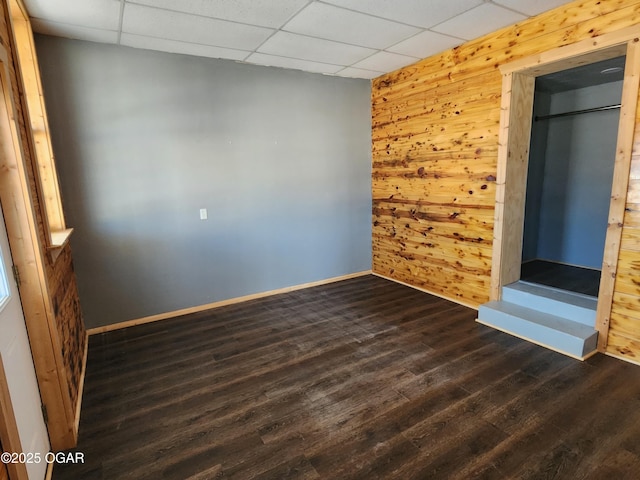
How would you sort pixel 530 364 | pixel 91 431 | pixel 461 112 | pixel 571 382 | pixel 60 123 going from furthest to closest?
pixel 461 112 < pixel 60 123 < pixel 530 364 < pixel 571 382 < pixel 91 431

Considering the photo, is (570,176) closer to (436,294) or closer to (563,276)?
(563,276)

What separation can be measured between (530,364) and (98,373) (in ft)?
11.4

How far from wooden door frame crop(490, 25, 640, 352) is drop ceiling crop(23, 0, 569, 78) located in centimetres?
44

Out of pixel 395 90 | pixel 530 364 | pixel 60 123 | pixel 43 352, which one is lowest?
pixel 530 364

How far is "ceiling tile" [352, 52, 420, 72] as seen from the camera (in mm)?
3674

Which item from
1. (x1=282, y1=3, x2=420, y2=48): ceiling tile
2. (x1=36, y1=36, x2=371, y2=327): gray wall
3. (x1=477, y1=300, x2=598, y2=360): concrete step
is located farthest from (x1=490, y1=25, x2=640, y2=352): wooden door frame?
(x1=36, y1=36, x2=371, y2=327): gray wall

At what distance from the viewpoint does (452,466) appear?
1.69 meters

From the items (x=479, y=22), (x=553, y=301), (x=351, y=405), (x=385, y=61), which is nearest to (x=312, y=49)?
(x=385, y=61)

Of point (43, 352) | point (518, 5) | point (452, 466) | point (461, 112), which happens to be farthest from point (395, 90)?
point (43, 352)

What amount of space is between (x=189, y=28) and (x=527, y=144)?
11.1 feet

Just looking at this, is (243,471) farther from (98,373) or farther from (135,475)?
(98,373)

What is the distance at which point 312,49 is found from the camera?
3396mm

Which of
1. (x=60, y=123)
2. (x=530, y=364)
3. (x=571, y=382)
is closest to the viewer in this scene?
(x=571, y=382)

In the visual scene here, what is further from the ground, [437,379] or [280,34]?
[280,34]
